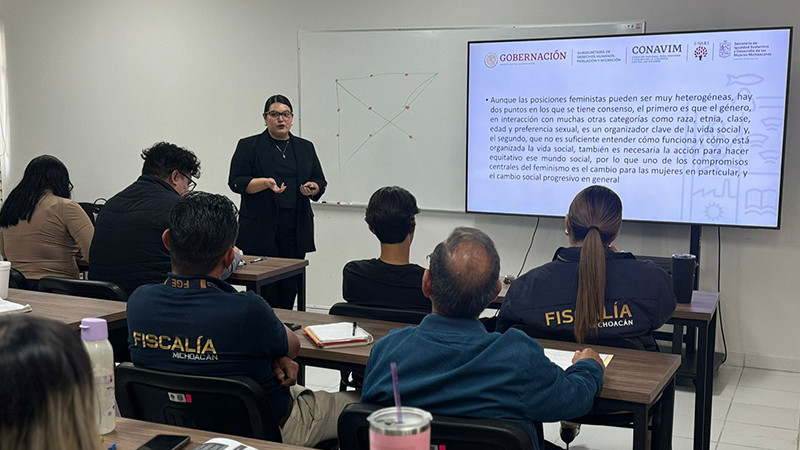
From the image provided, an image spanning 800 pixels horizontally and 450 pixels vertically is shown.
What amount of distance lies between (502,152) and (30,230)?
2.73 metres

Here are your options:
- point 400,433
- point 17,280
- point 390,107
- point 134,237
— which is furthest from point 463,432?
point 390,107

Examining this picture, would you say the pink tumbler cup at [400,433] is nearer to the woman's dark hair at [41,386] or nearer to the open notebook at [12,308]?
the woman's dark hair at [41,386]

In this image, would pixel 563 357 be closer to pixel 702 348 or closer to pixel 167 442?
pixel 702 348

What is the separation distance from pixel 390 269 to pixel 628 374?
1085 millimetres

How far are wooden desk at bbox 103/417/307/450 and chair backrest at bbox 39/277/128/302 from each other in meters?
1.71

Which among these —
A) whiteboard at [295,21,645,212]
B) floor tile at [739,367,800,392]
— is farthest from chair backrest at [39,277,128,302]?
floor tile at [739,367,800,392]

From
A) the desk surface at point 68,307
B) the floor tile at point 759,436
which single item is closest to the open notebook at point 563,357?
the desk surface at point 68,307

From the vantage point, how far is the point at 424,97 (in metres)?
5.40

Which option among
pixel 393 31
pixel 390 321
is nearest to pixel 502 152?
pixel 393 31

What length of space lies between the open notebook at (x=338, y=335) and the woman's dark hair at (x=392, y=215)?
0.51m

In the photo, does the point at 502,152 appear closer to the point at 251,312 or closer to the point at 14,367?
the point at 251,312

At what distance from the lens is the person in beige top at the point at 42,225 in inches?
154

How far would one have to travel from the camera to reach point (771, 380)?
4.58 meters

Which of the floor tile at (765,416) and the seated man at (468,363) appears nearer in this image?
the seated man at (468,363)
